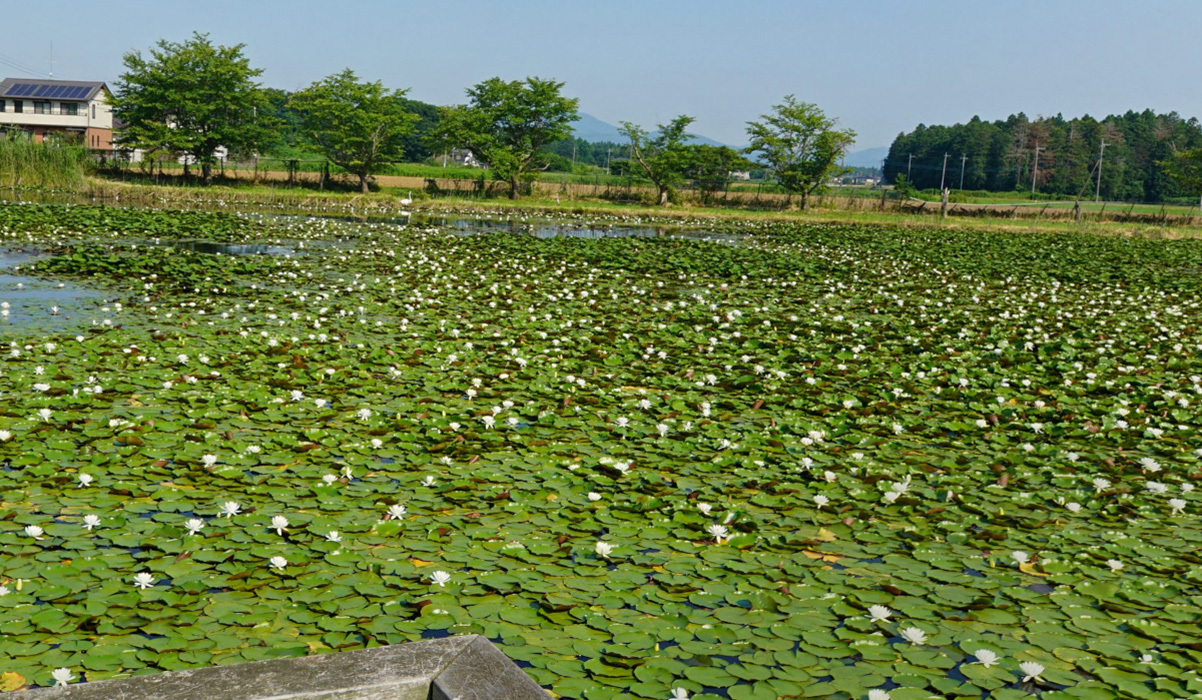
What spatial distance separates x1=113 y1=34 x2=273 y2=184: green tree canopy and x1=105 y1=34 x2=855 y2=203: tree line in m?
0.05

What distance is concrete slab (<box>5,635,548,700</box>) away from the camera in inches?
59.7

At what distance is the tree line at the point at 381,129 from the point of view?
124 feet

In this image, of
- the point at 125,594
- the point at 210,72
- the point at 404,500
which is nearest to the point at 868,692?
the point at 404,500

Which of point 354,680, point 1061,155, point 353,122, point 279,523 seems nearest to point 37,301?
point 279,523

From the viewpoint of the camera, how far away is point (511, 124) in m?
43.6

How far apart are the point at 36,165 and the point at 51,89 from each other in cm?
3899

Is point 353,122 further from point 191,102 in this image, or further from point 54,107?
point 54,107

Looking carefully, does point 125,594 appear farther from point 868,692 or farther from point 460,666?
point 868,692

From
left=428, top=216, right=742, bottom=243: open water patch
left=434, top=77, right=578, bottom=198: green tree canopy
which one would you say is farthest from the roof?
left=428, top=216, right=742, bottom=243: open water patch

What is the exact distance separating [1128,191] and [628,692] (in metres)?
99.8

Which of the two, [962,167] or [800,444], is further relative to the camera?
[962,167]

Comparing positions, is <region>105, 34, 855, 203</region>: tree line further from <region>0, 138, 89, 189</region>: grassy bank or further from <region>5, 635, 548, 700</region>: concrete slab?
<region>5, 635, 548, 700</region>: concrete slab

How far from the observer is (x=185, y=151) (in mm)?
38750

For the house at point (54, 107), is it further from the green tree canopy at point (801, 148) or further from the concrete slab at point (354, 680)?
the concrete slab at point (354, 680)
